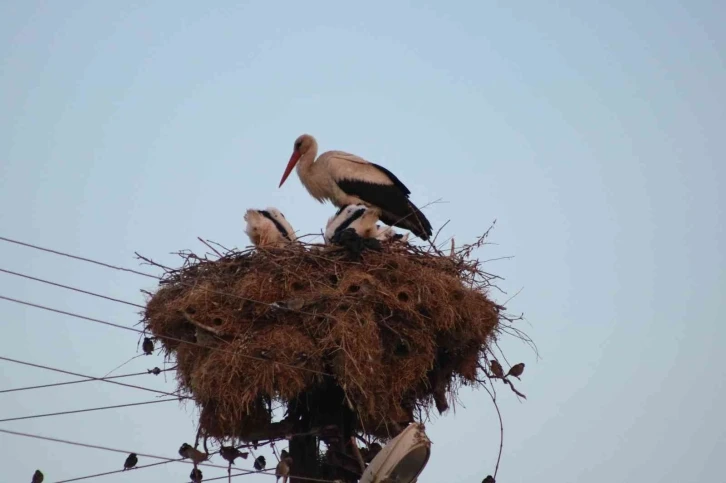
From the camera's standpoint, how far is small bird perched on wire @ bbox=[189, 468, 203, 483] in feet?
24.4

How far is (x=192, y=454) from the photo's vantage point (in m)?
7.55

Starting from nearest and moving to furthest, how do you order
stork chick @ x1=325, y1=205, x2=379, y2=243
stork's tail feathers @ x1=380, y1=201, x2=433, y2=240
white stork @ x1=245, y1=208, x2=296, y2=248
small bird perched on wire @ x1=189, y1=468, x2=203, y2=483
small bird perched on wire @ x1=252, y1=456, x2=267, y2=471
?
small bird perched on wire @ x1=189, y1=468, x2=203, y2=483
small bird perched on wire @ x1=252, y1=456, x2=267, y2=471
stork chick @ x1=325, y1=205, x2=379, y2=243
white stork @ x1=245, y1=208, x2=296, y2=248
stork's tail feathers @ x1=380, y1=201, x2=433, y2=240

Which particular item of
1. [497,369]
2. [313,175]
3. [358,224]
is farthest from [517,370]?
[313,175]

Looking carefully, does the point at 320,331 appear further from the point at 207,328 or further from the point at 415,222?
the point at 415,222

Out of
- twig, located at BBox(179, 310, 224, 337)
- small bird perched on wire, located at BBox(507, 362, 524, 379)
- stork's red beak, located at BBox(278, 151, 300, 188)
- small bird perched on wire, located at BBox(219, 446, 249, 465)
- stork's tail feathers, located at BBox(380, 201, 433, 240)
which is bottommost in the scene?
small bird perched on wire, located at BBox(507, 362, 524, 379)

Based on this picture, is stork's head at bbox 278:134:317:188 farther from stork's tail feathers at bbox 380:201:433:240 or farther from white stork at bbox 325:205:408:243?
white stork at bbox 325:205:408:243

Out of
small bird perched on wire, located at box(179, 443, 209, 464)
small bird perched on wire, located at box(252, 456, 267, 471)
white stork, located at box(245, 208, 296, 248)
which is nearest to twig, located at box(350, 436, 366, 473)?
small bird perched on wire, located at box(252, 456, 267, 471)

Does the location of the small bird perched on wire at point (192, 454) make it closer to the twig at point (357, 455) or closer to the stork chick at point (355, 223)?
the twig at point (357, 455)

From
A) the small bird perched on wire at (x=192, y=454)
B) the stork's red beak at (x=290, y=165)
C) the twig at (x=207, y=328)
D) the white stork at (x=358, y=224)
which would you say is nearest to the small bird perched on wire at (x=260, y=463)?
the small bird perched on wire at (x=192, y=454)

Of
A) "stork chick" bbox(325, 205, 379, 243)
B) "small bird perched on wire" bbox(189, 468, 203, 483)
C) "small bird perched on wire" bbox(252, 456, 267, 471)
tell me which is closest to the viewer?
"small bird perched on wire" bbox(189, 468, 203, 483)

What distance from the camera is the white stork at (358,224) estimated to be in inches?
367

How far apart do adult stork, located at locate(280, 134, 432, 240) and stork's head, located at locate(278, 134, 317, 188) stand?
215mm

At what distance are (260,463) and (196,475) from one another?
680mm

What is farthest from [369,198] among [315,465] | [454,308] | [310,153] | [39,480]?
[39,480]
